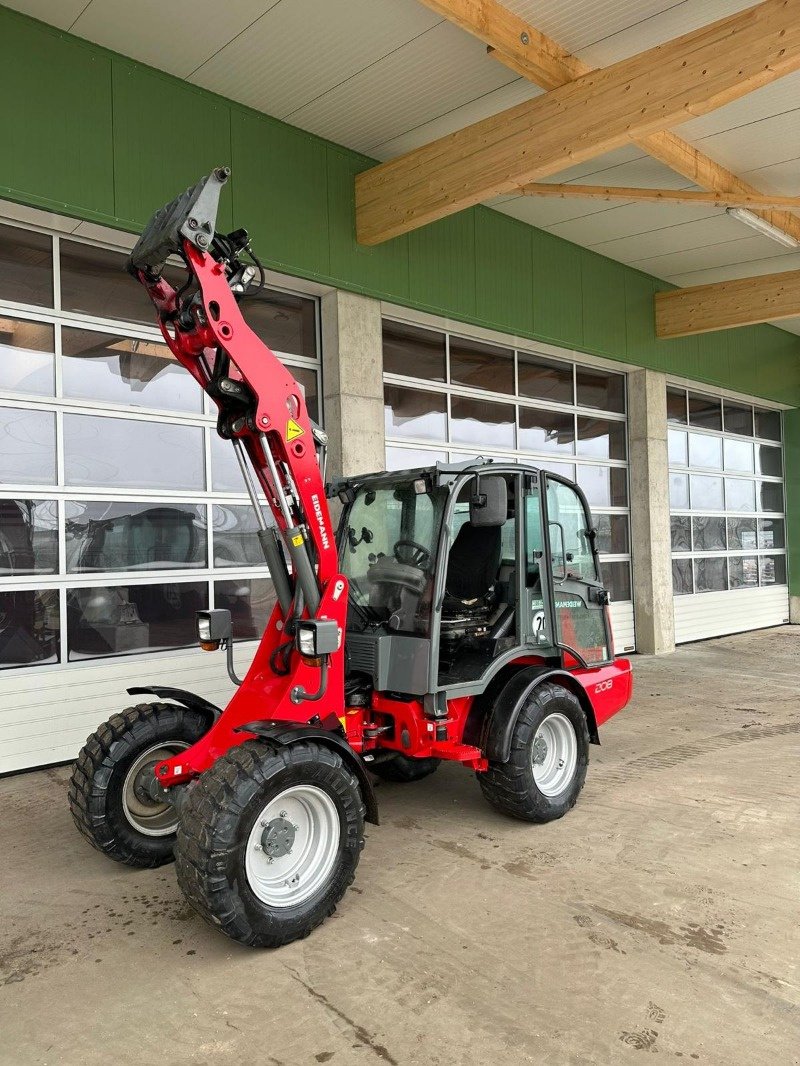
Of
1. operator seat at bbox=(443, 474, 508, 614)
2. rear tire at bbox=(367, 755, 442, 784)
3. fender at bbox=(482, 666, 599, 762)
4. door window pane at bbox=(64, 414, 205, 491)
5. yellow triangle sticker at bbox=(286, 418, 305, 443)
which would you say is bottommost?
rear tire at bbox=(367, 755, 442, 784)

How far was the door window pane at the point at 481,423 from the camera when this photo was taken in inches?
359

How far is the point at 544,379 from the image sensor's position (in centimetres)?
1038

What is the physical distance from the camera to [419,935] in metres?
3.34

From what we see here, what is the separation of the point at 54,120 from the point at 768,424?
43.2 feet

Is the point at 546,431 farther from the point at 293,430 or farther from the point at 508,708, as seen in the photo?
the point at 293,430

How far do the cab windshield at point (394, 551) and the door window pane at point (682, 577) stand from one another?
337 inches

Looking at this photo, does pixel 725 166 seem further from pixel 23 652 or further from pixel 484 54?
pixel 23 652

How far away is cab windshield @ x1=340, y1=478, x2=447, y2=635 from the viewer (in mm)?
4324

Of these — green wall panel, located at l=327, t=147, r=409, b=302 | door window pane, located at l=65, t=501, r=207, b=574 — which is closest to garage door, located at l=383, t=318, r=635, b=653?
green wall panel, located at l=327, t=147, r=409, b=302

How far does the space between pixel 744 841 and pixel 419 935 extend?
199cm

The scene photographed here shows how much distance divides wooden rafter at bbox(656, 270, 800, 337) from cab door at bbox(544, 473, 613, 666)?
702cm

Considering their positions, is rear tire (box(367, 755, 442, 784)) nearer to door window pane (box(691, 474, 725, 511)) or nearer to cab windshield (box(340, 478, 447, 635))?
cab windshield (box(340, 478, 447, 635))

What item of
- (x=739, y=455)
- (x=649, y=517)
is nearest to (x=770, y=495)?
(x=739, y=455)

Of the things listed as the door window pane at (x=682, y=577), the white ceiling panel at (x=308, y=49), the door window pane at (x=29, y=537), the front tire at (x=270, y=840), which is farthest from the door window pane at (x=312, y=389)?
the door window pane at (x=682, y=577)
